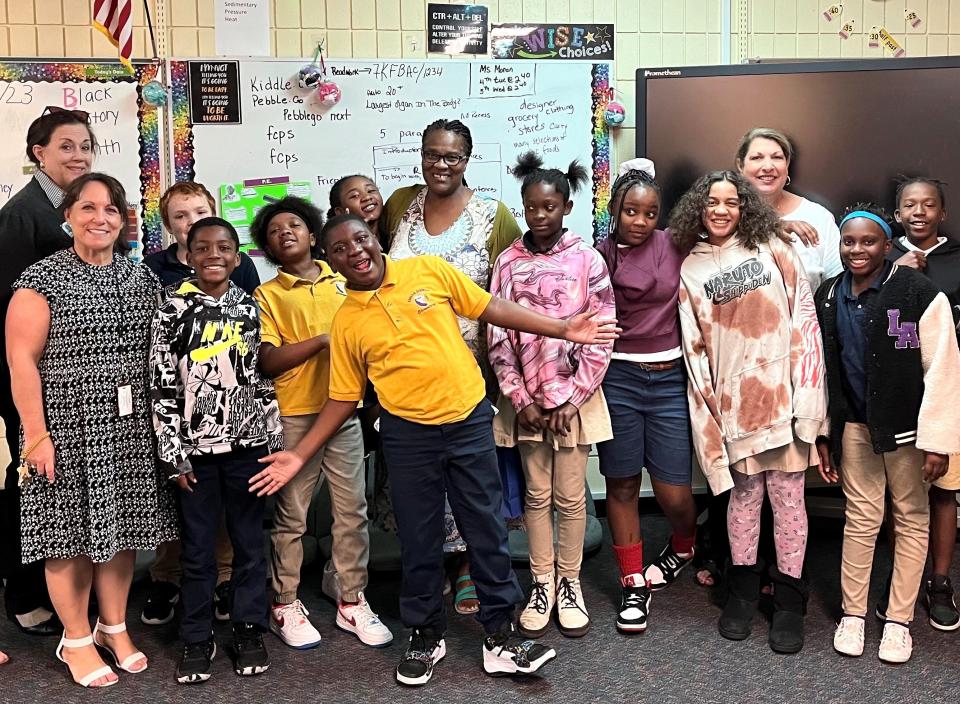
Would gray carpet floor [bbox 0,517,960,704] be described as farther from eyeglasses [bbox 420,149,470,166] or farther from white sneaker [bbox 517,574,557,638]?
eyeglasses [bbox 420,149,470,166]

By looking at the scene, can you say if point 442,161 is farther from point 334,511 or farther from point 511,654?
point 511,654

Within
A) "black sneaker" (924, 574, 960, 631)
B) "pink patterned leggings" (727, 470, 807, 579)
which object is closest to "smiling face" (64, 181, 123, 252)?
"pink patterned leggings" (727, 470, 807, 579)

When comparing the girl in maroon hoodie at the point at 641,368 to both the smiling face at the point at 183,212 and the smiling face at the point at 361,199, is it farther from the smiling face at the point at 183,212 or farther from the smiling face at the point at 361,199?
the smiling face at the point at 183,212

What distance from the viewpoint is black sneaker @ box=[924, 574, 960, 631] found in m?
2.58

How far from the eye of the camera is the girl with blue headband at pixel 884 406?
7.77 ft

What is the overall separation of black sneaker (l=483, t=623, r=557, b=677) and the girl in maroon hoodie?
36cm

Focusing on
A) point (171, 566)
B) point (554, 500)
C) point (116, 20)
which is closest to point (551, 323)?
point (554, 500)

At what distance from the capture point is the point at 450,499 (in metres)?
2.36

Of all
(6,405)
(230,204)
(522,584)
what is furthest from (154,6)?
(522,584)

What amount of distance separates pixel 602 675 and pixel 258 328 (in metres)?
1.25

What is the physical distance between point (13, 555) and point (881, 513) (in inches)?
95.6

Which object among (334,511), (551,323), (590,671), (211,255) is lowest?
(590,671)

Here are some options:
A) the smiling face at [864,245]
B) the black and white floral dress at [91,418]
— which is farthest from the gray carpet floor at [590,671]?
the smiling face at [864,245]

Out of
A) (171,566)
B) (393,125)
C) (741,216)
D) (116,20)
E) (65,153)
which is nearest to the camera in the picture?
(741,216)
